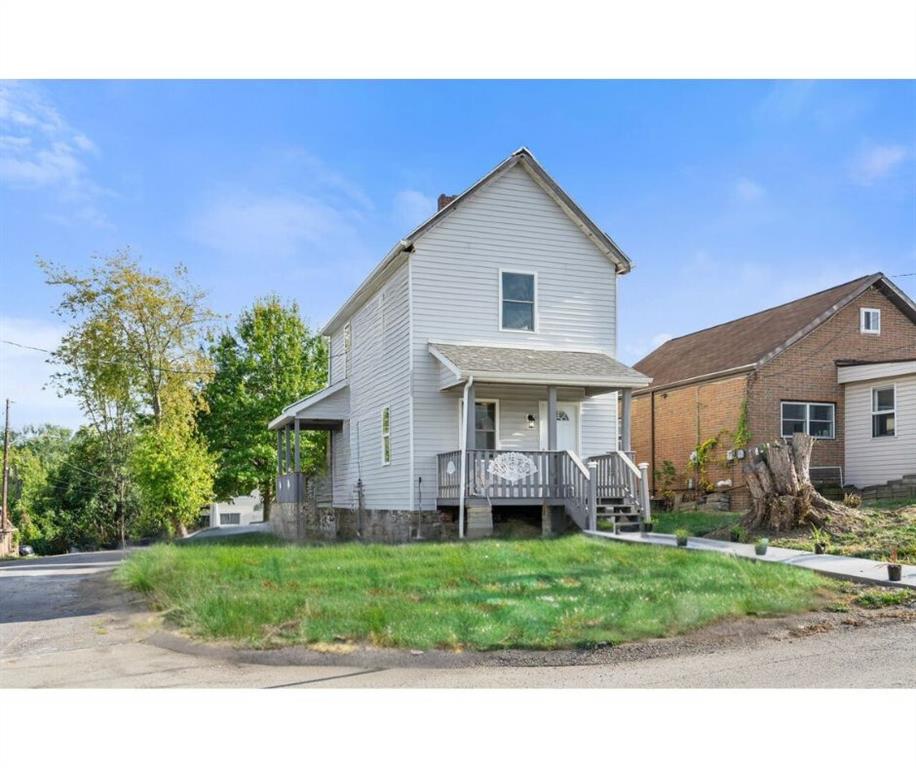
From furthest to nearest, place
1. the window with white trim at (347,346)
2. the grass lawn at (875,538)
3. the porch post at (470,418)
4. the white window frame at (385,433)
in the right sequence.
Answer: the window with white trim at (347,346) < the white window frame at (385,433) < the porch post at (470,418) < the grass lawn at (875,538)

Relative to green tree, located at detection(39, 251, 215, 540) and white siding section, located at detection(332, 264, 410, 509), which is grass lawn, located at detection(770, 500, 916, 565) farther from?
green tree, located at detection(39, 251, 215, 540)

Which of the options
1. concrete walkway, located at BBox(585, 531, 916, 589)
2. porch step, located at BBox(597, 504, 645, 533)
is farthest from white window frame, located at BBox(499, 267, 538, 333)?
concrete walkway, located at BBox(585, 531, 916, 589)

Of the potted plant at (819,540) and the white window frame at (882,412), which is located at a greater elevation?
the white window frame at (882,412)

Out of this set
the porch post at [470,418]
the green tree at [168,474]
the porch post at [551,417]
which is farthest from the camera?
the green tree at [168,474]

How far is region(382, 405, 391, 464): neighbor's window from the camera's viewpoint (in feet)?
65.5

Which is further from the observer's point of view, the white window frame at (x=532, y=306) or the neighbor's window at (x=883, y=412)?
the neighbor's window at (x=883, y=412)

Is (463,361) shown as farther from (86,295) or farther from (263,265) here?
(86,295)

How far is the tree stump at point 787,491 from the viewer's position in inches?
581

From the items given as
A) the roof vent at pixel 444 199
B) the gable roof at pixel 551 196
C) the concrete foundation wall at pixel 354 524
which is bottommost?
the concrete foundation wall at pixel 354 524

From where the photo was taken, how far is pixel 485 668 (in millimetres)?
7707

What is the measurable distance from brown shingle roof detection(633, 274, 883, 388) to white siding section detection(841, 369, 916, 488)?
89.9 inches

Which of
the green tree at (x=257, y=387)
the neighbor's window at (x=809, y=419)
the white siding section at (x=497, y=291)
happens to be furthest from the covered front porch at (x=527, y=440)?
the green tree at (x=257, y=387)

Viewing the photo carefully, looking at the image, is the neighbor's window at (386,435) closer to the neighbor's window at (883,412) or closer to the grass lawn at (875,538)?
the grass lawn at (875,538)

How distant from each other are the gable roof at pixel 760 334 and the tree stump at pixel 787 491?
7.69 metres
